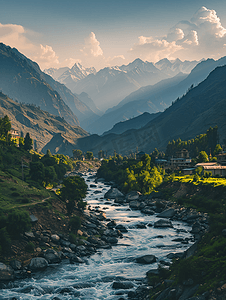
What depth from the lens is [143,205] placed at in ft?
373

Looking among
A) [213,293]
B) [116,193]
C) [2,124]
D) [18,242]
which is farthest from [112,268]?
[2,124]

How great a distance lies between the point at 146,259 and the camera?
186 feet

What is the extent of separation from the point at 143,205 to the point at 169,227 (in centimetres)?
3166

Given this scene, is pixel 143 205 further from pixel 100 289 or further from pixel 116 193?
pixel 100 289

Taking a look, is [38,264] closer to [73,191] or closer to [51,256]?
→ [51,256]

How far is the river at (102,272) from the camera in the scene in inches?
1777

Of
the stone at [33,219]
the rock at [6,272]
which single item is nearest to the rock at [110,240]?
the stone at [33,219]

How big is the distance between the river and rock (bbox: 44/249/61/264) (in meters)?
1.63

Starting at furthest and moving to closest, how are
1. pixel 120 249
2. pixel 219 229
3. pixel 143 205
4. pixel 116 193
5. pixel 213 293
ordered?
1. pixel 116 193
2. pixel 143 205
3. pixel 120 249
4. pixel 219 229
5. pixel 213 293

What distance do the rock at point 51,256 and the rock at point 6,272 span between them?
28.1 feet

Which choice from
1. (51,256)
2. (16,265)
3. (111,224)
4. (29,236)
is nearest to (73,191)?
(111,224)

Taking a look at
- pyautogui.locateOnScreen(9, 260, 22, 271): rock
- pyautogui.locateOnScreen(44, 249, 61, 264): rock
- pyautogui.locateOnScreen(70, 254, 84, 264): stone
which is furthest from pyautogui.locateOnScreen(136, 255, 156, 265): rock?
pyautogui.locateOnScreen(9, 260, 22, 271): rock

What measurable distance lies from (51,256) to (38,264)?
3.86m

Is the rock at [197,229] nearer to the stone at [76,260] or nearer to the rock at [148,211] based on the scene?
the rock at [148,211]
